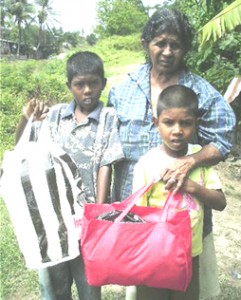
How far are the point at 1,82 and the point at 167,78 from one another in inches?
531

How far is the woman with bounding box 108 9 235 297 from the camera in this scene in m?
2.06

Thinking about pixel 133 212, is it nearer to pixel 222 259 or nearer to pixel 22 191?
pixel 22 191

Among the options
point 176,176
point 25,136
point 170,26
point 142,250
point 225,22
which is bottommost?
point 142,250

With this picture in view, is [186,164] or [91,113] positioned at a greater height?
[91,113]

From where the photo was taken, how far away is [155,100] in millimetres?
2174

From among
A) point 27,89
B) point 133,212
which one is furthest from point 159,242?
point 27,89

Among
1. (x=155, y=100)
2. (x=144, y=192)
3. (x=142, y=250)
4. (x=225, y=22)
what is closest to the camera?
(x=142, y=250)

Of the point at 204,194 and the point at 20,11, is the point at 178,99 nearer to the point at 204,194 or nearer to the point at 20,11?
the point at 204,194

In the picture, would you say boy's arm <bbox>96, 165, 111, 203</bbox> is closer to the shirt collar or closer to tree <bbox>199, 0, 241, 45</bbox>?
the shirt collar

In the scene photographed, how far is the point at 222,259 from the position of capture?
3.83 meters

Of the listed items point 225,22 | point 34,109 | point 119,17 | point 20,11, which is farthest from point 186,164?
point 20,11

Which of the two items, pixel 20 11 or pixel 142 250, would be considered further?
pixel 20 11

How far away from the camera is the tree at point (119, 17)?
103ft

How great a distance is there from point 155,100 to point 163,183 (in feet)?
1.55
